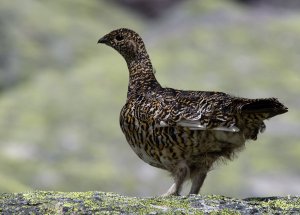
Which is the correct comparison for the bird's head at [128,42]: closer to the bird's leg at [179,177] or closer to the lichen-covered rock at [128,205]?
the bird's leg at [179,177]

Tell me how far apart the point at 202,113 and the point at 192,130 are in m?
0.24

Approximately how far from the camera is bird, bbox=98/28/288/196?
10.4 m

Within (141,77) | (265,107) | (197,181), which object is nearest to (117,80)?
(141,77)

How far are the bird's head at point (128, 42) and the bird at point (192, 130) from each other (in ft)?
4.81

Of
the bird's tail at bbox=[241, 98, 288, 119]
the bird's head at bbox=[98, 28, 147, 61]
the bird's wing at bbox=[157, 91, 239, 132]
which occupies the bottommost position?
the bird's tail at bbox=[241, 98, 288, 119]

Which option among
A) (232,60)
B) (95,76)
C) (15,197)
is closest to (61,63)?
(95,76)

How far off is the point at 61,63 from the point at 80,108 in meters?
7.13

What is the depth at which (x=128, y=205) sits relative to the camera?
8336 millimetres

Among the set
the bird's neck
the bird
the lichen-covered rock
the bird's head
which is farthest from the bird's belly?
the bird's head

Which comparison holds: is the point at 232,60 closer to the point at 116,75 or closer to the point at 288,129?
the point at 116,75

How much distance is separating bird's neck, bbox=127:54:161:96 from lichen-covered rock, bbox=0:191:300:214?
10.5ft

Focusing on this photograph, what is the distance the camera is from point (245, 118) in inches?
410

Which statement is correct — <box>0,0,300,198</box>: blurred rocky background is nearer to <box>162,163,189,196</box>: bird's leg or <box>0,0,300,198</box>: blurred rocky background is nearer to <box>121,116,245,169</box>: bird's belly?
<box>121,116,245,169</box>: bird's belly

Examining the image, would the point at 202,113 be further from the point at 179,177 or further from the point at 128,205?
the point at 128,205
